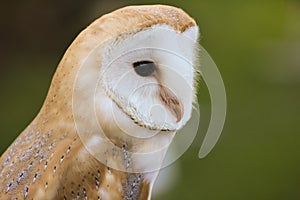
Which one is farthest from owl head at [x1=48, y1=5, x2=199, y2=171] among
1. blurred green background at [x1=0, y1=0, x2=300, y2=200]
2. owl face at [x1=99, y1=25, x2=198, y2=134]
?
blurred green background at [x1=0, y1=0, x2=300, y2=200]

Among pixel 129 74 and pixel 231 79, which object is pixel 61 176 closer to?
pixel 129 74

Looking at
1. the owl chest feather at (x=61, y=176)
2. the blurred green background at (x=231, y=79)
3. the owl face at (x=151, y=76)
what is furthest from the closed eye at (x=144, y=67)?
the blurred green background at (x=231, y=79)

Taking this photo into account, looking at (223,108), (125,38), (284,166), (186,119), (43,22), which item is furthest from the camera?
(43,22)

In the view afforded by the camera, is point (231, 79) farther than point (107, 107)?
Yes

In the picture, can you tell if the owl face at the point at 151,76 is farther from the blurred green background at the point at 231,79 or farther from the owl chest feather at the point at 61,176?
the blurred green background at the point at 231,79

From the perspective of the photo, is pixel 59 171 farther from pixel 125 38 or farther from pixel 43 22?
pixel 43 22

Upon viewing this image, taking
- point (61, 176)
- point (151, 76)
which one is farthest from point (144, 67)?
point (61, 176)

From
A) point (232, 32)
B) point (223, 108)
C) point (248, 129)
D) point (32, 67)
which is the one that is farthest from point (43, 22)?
point (223, 108)
